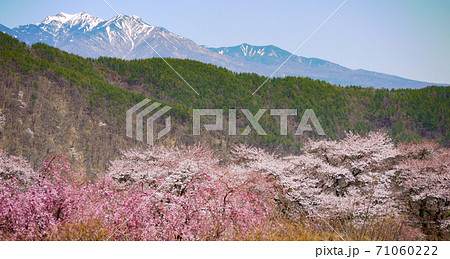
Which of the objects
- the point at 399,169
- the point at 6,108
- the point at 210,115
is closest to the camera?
the point at 399,169

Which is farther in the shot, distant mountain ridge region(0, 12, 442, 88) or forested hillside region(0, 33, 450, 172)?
forested hillside region(0, 33, 450, 172)

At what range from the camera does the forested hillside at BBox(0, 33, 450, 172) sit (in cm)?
1270

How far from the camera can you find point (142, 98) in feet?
62.4

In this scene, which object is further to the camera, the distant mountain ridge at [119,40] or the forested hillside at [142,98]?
the forested hillside at [142,98]

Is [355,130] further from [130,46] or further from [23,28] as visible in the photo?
[23,28]

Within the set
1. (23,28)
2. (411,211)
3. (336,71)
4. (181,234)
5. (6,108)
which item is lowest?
(411,211)

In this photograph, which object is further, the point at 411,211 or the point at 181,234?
the point at 411,211

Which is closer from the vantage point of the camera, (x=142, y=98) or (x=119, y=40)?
(x=119, y=40)

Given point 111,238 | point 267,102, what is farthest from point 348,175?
point 267,102

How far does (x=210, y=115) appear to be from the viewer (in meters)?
19.9

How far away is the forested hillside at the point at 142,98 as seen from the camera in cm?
1270

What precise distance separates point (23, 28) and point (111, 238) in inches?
407

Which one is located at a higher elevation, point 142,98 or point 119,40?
point 119,40
